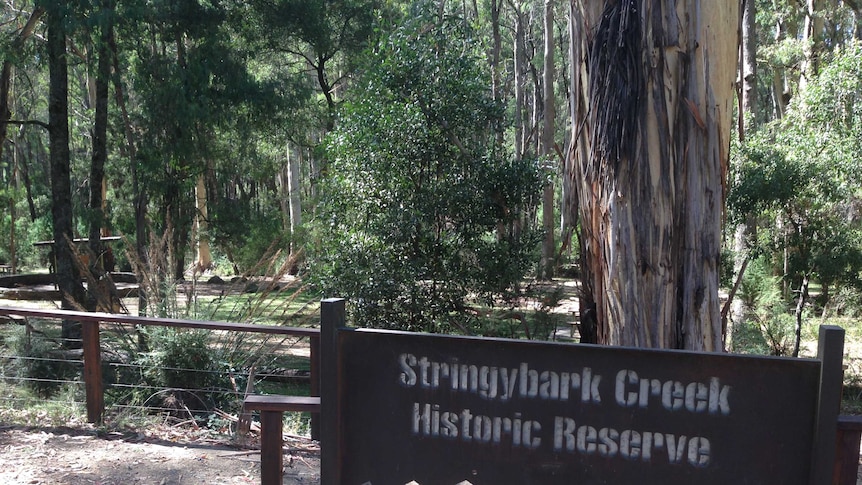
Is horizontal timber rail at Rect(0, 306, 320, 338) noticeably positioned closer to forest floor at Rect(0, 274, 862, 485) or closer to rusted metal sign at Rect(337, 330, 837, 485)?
forest floor at Rect(0, 274, 862, 485)

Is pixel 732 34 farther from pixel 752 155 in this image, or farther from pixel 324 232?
pixel 752 155

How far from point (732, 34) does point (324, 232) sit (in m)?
7.10

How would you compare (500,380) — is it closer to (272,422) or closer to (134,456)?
(272,422)

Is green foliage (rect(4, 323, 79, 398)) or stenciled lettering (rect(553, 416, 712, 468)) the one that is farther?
green foliage (rect(4, 323, 79, 398))

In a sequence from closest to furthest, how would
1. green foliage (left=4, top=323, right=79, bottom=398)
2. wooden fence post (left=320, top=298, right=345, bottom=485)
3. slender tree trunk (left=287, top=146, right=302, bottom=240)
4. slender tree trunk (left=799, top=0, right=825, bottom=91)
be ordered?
wooden fence post (left=320, top=298, right=345, bottom=485) → green foliage (left=4, top=323, right=79, bottom=398) → slender tree trunk (left=799, top=0, right=825, bottom=91) → slender tree trunk (left=287, top=146, right=302, bottom=240)

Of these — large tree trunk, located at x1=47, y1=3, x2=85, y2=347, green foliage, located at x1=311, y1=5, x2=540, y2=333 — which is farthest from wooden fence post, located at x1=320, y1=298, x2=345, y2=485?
large tree trunk, located at x1=47, y1=3, x2=85, y2=347

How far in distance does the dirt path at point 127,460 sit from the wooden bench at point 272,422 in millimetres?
2453

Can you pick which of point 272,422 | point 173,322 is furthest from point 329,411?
point 173,322

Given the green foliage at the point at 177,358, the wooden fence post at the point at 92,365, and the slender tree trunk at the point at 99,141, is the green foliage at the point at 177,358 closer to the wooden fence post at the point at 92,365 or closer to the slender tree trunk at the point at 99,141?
the wooden fence post at the point at 92,365

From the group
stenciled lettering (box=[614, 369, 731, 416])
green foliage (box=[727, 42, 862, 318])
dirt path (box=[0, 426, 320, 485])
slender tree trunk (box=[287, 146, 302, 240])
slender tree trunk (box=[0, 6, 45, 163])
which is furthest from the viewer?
slender tree trunk (box=[287, 146, 302, 240])

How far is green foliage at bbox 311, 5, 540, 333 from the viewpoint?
9148 millimetres

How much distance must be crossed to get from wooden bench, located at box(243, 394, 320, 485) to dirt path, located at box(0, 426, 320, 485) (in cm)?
245

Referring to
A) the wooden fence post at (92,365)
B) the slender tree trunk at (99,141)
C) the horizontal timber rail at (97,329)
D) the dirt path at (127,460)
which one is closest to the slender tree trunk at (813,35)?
the slender tree trunk at (99,141)

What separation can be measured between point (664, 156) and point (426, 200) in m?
5.48
